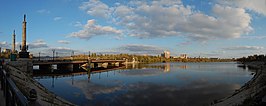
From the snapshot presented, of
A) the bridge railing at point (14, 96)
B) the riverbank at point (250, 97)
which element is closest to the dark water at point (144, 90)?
the riverbank at point (250, 97)

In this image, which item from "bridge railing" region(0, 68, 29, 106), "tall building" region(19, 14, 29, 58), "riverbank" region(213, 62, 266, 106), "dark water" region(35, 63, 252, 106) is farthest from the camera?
"tall building" region(19, 14, 29, 58)

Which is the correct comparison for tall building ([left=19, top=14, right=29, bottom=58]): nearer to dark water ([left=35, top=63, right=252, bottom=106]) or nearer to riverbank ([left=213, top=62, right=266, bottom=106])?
dark water ([left=35, top=63, right=252, bottom=106])

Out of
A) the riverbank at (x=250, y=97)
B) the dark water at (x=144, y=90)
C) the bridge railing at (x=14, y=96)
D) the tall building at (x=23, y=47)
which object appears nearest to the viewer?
the bridge railing at (x=14, y=96)

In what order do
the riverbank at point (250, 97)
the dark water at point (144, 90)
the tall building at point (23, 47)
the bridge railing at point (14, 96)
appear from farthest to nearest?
the tall building at point (23, 47) → the dark water at point (144, 90) → the riverbank at point (250, 97) → the bridge railing at point (14, 96)

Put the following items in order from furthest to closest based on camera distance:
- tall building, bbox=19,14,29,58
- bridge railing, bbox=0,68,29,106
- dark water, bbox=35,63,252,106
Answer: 1. tall building, bbox=19,14,29,58
2. dark water, bbox=35,63,252,106
3. bridge railing, bbox=0,68,29,106

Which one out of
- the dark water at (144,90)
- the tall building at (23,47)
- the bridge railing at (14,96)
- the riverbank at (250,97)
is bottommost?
the dark water at (144,90)

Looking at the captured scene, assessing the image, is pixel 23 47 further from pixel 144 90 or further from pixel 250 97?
pixel 250 97

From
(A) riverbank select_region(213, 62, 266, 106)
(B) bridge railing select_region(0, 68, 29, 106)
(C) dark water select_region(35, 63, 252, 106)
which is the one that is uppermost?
(B) bridge railing select_region(0, 68, 29, 106)

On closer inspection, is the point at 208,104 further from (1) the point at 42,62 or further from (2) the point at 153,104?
(1) the point at 42,62

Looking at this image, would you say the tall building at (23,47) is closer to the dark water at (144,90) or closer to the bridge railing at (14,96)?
the dark water at (144,90)

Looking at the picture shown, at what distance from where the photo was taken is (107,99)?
3142 cm

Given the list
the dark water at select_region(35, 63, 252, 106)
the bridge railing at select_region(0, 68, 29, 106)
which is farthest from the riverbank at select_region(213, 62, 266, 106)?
the bridge railing at select_region(0, 68, 29, 106)

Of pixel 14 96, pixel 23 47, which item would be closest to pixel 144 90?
pixel 23 47

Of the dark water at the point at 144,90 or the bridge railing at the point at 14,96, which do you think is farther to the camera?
the dark water at the point at 144,90
